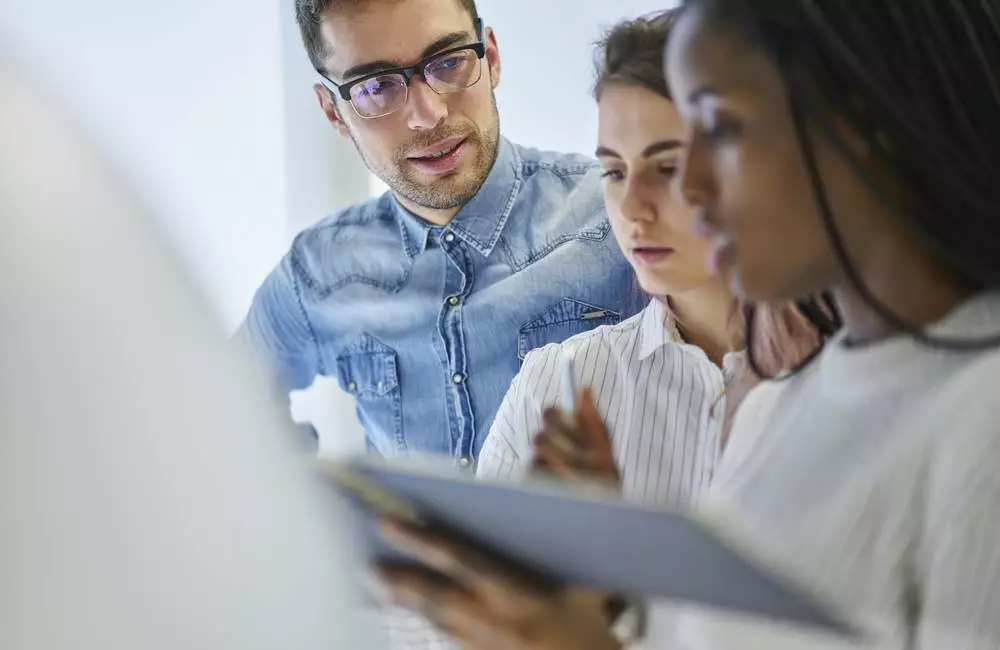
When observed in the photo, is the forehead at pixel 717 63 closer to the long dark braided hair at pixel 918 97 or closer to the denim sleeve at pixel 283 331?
the long dark braided hair at pixel 918 97

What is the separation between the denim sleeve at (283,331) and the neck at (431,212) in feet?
0.54

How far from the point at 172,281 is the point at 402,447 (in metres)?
0.55

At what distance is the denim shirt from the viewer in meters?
0.81

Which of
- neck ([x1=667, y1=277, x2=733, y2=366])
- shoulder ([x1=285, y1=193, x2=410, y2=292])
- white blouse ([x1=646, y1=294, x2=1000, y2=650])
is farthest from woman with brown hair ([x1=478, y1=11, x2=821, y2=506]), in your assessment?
shoulder ([x1=285, y1=193, x2=410, y2=292])

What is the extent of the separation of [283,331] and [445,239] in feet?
0.75

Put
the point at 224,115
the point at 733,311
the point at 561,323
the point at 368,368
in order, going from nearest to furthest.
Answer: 1. the point at 733,311
2. the point at 561,323
3. the point at 368,368
4. the point at 224,115

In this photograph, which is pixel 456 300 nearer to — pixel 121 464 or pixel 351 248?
pixel 351 248

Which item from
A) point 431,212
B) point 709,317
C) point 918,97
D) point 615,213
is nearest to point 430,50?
point 431,212

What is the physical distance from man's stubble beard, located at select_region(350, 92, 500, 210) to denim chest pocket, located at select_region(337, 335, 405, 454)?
15 centimetres

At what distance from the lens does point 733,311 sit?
70 centimetres

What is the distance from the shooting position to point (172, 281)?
0.36 metres

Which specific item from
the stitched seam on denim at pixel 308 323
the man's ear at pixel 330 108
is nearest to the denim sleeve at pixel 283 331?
the stitched seam on denim at pixel 308 323

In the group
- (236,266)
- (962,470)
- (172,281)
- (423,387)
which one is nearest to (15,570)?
(172,281)

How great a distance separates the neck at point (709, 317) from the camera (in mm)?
703
